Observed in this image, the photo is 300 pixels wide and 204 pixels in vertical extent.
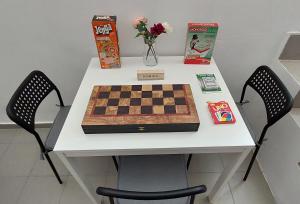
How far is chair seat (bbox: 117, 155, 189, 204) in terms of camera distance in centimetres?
105

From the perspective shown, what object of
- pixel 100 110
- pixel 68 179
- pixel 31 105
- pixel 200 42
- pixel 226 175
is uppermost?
pixel 200 42

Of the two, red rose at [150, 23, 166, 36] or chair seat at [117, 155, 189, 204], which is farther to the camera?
red rose at [150, 23, 166, 36]

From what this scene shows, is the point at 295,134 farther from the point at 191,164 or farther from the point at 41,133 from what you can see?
the point at 41,133

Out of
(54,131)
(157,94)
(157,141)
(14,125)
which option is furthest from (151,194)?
(14,125)

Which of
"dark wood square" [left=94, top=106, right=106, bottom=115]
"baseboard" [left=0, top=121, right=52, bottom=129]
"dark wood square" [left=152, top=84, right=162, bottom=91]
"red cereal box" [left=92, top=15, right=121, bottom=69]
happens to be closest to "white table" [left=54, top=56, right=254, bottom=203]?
"dark wood square" [left=94, top=106, right=106, bottom=115]

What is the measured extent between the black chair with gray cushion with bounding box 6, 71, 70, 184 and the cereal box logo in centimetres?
47

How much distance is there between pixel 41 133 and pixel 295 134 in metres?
2.03

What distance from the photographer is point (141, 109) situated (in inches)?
38.5

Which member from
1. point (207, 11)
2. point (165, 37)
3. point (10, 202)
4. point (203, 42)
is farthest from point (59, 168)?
point (207, 11)

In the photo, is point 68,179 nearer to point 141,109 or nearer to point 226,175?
Answer: point 141,109

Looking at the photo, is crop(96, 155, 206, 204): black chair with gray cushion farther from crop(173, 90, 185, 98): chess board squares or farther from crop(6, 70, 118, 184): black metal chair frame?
crop(6, 70, 118, 184): black metal chair frame

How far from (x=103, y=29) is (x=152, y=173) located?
848mm

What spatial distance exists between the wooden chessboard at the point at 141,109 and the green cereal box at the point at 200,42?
30 cm

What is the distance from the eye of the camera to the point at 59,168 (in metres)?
1.62
